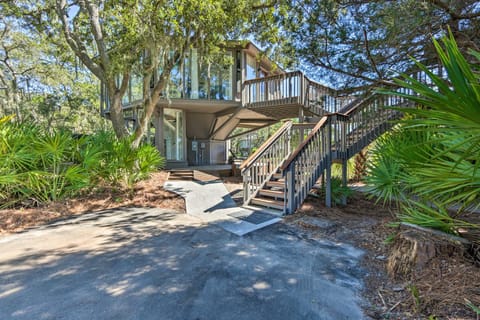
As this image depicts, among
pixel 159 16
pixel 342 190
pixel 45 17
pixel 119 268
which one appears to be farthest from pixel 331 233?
pixel 45 17

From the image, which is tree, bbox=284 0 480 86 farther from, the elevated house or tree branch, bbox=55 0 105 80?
tree branch, bbox=55 0 105 80

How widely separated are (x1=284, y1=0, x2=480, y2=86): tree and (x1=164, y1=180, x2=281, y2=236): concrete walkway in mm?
3036

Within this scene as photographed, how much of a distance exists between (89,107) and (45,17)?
46.5 ft

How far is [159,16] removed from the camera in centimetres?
584

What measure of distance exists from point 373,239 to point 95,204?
6.09 meters

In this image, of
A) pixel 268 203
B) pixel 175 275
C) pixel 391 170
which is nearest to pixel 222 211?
pixel 268 203

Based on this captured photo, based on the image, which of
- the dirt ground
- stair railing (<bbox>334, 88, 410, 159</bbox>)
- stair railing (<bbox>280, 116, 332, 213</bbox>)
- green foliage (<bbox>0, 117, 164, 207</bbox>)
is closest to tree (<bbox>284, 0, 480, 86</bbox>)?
stair railing (<bbox>280, 116, 332, 213</bbox>)

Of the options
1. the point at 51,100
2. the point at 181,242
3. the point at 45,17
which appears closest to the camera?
the point at 181,242

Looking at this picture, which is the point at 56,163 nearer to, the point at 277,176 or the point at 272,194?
the point at 272,194

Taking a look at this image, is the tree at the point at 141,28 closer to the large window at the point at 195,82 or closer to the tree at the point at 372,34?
the large window at the point at 195,82

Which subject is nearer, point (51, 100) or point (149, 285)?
point (149, 285)

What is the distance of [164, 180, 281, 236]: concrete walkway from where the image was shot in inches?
178

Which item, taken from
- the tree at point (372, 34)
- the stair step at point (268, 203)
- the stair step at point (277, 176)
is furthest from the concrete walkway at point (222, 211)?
the tree at point (372, 34)

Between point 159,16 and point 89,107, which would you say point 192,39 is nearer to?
point 159,16
